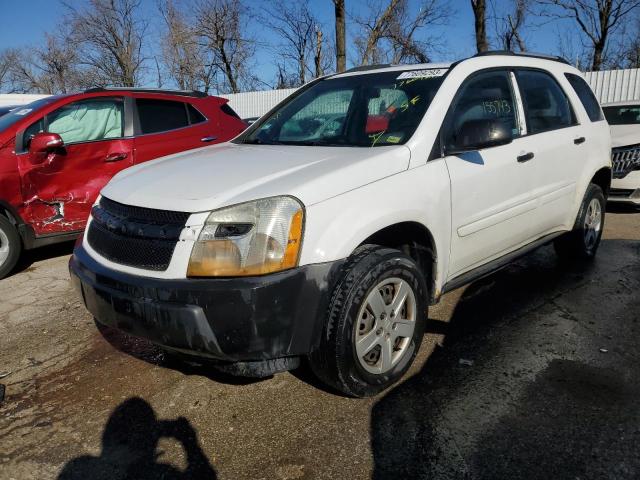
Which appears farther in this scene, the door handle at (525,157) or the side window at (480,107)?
the door handle at (525,157)

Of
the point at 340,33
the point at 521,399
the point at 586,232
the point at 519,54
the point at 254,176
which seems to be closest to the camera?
the point at 254,176

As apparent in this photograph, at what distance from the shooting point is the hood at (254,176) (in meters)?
2.30

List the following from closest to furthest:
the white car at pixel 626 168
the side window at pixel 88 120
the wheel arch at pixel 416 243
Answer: the wheel arch at pixel 416 243
the side window at pixel 88 120
the white car at pixel 626 168

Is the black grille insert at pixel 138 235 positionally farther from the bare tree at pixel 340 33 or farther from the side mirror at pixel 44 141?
the bare tree at pixel 340 33

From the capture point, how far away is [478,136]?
2.92 metres

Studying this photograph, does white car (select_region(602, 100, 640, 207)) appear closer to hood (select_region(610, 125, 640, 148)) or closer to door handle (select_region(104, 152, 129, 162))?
hood (select_region(610, 125, 640, 148))

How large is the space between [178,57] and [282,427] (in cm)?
3123

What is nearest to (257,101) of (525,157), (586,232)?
(586,232)

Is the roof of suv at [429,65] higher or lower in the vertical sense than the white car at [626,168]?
higher

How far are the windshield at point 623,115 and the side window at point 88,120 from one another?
23.1 ft

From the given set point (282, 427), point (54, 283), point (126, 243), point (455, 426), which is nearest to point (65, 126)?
point (54, 283)

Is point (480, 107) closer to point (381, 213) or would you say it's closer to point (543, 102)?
point (543, 102)

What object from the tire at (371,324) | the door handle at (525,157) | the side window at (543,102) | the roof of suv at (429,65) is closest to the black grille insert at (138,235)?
the tire at (371,324)

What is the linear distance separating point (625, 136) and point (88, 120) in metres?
6.72
